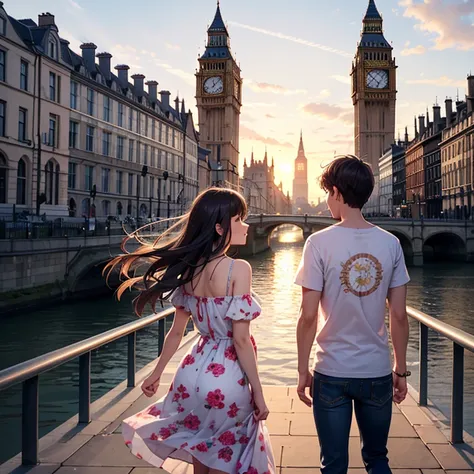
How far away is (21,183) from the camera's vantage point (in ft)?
100

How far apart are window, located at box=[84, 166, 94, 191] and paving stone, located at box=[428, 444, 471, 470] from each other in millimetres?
37997

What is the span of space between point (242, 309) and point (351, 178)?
807mm

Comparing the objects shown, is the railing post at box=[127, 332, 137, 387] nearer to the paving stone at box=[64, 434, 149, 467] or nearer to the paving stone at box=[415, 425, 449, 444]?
the paving stone at box=[64, 434, 149, 467]

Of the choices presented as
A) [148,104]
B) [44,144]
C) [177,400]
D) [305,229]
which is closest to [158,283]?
[177,400]

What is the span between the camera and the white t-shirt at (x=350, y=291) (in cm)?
279

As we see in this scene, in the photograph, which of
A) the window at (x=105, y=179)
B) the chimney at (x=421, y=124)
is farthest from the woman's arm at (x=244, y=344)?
the chimney at (x=421, y=124)

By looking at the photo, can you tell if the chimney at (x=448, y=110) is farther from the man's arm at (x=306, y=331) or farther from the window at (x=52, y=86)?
the man's arm at (x=306, y=331)

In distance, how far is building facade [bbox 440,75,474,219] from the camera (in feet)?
184

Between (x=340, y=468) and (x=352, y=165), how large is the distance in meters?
1.42

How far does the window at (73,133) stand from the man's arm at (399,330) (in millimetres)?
36948

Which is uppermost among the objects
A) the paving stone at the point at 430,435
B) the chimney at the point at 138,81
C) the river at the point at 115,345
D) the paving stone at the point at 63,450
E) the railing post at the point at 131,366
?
the chimney at the point at 138,81

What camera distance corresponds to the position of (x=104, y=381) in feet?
41.0

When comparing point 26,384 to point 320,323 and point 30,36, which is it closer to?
point 320,323

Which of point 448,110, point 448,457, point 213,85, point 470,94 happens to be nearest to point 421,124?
point 448,110
